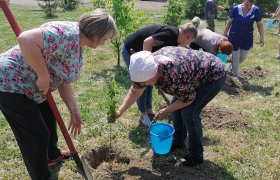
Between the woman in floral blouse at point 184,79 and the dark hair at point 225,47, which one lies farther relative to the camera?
the dark hair at point 225,47

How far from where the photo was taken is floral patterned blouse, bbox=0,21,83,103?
260 cm

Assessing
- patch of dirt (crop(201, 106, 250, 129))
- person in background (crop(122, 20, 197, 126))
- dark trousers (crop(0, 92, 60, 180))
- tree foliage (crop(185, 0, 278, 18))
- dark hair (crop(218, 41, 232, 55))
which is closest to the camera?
dark trousers (crop(0, 92, 60, 180))

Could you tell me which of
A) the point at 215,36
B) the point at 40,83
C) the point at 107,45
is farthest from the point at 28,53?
the point at 107,45

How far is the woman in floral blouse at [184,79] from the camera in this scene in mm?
2934

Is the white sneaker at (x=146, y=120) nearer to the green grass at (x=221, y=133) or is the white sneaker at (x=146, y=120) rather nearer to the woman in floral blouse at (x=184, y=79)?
the green grass at (x=221, y=133)

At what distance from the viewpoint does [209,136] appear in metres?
4.76

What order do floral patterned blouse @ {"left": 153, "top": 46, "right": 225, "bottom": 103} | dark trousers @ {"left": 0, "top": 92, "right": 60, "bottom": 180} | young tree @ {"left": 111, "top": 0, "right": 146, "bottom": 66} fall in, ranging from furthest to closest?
1. young tree @ {"left": 111, "top": 0, "right": 146, "bottom": 66}
2. floral patterned blouse @ {"left": 153, "top": 46, "right": 225, "bottom": 103}
3. dark trousers @ {"left": 0, "top": 92, "right": 60, "bottom": 180}

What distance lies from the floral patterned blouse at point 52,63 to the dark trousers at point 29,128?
0.08 m

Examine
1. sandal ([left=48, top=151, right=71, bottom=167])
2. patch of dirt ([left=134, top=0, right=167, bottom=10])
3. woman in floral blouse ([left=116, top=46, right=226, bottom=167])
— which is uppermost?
woman in floral blouse ([left=116, top=46, right=226, bottom=167])

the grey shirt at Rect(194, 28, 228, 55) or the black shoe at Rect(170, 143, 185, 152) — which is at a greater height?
the grey shirt at Rect(194, 28, 228, 55)

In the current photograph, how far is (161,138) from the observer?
12.2ft

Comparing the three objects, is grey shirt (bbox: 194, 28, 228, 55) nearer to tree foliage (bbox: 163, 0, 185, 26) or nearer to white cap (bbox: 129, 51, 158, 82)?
tree foliage (bbox: 163, 0, 185, 26)

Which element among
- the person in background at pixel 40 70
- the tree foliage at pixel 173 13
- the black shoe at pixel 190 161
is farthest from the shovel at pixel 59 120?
the tree foliage at pixel 173 13

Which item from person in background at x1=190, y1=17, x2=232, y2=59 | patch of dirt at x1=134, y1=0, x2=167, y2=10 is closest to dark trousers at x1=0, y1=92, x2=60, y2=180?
person in background at x1=190, y1=17, x2=232, y2=59
